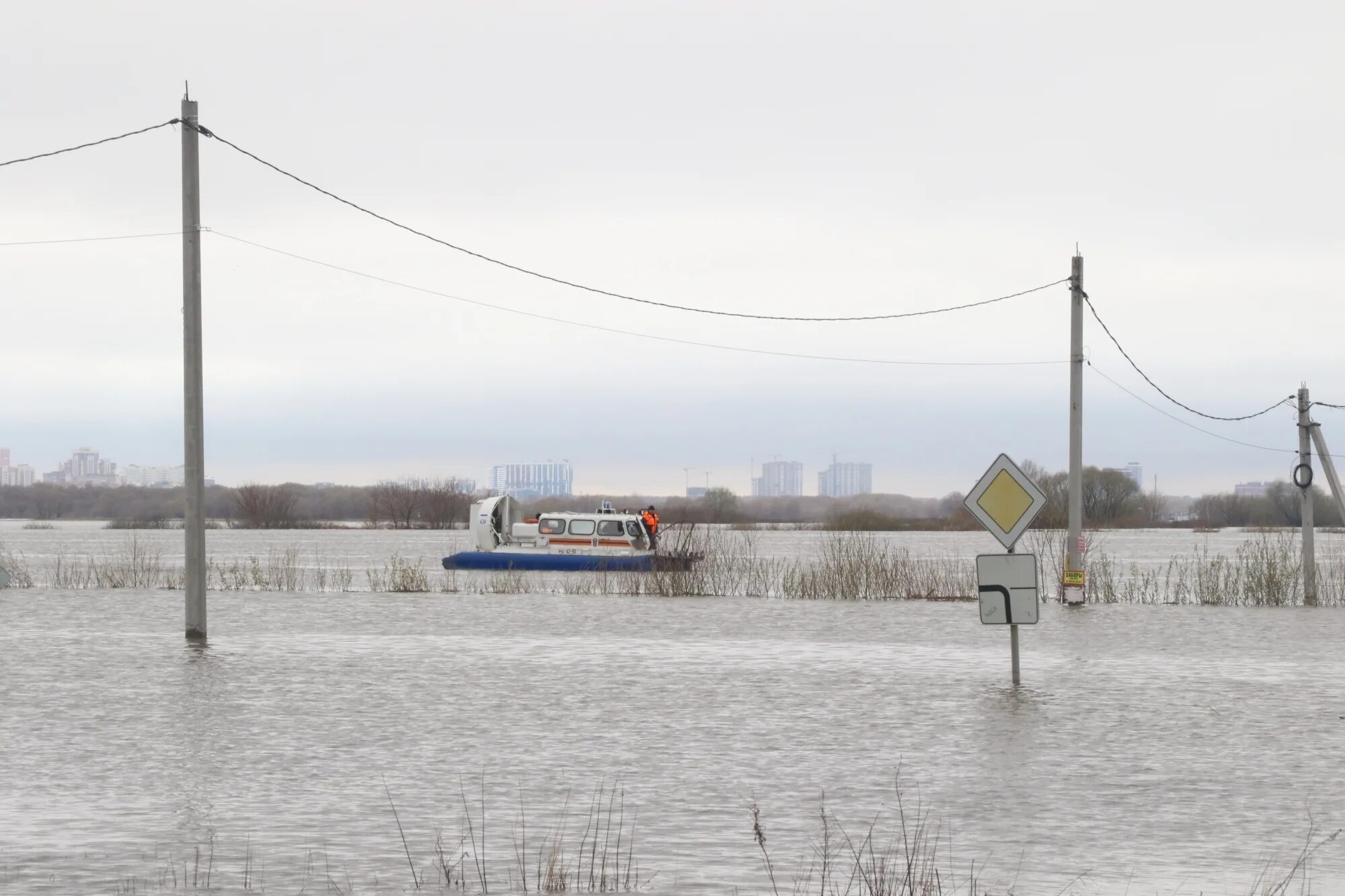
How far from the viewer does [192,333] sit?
→ 2280cm

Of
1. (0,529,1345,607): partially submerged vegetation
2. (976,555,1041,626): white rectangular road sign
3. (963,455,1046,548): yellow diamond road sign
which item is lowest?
(0,529,1345,607): partially submerged vegetation

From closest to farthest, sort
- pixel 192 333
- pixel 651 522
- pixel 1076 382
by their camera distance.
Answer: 1. pixel 192 333
2. pixel 1076 382
3. pixel 651 522

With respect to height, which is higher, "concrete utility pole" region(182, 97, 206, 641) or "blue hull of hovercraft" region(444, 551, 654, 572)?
"concrete utility pole" region(182, 97, 206, 641)

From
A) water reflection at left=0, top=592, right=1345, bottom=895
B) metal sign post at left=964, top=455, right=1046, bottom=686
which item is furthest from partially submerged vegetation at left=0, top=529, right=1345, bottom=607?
metal sign post at left=964, top=455, right=1046, bottom=686

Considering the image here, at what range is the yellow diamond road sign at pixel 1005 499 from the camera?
57.3ft

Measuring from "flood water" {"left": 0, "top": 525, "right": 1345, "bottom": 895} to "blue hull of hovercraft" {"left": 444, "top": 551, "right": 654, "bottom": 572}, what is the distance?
80.0ft

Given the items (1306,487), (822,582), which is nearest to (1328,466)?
(1306,487)

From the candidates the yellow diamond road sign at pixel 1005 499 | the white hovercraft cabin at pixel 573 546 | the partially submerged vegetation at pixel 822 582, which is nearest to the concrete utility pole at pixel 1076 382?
the partially submerged vegetation at pixel 822 582

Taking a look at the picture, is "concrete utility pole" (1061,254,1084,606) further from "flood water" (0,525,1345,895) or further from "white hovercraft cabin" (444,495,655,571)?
"white hovercraft cabin" (444,495,655,571)

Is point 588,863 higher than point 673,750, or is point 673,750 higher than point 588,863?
point 588,863

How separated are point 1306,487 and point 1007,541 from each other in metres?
18.2

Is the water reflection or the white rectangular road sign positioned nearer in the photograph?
the water reflection

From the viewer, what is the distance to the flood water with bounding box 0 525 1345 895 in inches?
343

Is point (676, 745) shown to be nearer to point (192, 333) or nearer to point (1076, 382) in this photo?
point (192, 333)
